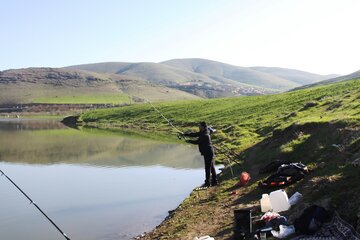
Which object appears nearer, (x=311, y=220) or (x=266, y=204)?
(x=311, y=220)

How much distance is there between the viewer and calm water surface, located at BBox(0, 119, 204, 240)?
17.8 metres

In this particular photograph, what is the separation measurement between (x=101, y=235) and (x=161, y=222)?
2478mm

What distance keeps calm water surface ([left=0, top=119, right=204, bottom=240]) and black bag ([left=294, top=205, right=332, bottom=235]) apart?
740 centimetres

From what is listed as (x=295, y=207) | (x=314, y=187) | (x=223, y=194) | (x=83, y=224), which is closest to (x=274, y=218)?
(x=295, y=207)

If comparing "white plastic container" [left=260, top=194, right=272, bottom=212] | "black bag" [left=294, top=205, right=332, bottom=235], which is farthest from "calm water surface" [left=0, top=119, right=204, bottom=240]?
"black bag" [left=294, top=205, right=332, bottom=235]

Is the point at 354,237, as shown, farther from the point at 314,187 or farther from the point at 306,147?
the point at 306,147

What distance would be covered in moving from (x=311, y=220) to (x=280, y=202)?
3.14m

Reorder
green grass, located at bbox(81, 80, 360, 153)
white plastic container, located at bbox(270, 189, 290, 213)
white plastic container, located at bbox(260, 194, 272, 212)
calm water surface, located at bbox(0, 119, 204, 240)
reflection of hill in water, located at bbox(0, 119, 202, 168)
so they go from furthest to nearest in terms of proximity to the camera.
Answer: green grass, located at bbox(81, 80, 360, 153)
reflection of hill in water, located at bbox(0, 119, 202, 168)
calm water surface, located at bbox(0, 119, 204, 240)
white plastic container, located at bbox(260, 194, 272, 212)
white plastic container, located at bbox(270, 189, 290, 213)

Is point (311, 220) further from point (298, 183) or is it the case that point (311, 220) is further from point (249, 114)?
point (249, 114)

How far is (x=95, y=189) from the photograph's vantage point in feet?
84.0

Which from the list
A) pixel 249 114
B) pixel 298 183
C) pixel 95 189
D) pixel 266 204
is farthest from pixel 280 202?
pixel 249 114

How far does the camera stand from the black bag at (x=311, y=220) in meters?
10.6

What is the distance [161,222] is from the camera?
693 inches

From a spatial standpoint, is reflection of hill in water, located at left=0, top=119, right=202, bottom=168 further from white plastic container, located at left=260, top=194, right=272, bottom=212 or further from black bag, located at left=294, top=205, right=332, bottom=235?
black bag, located at left=294, top=205, right=332, bottom=235
